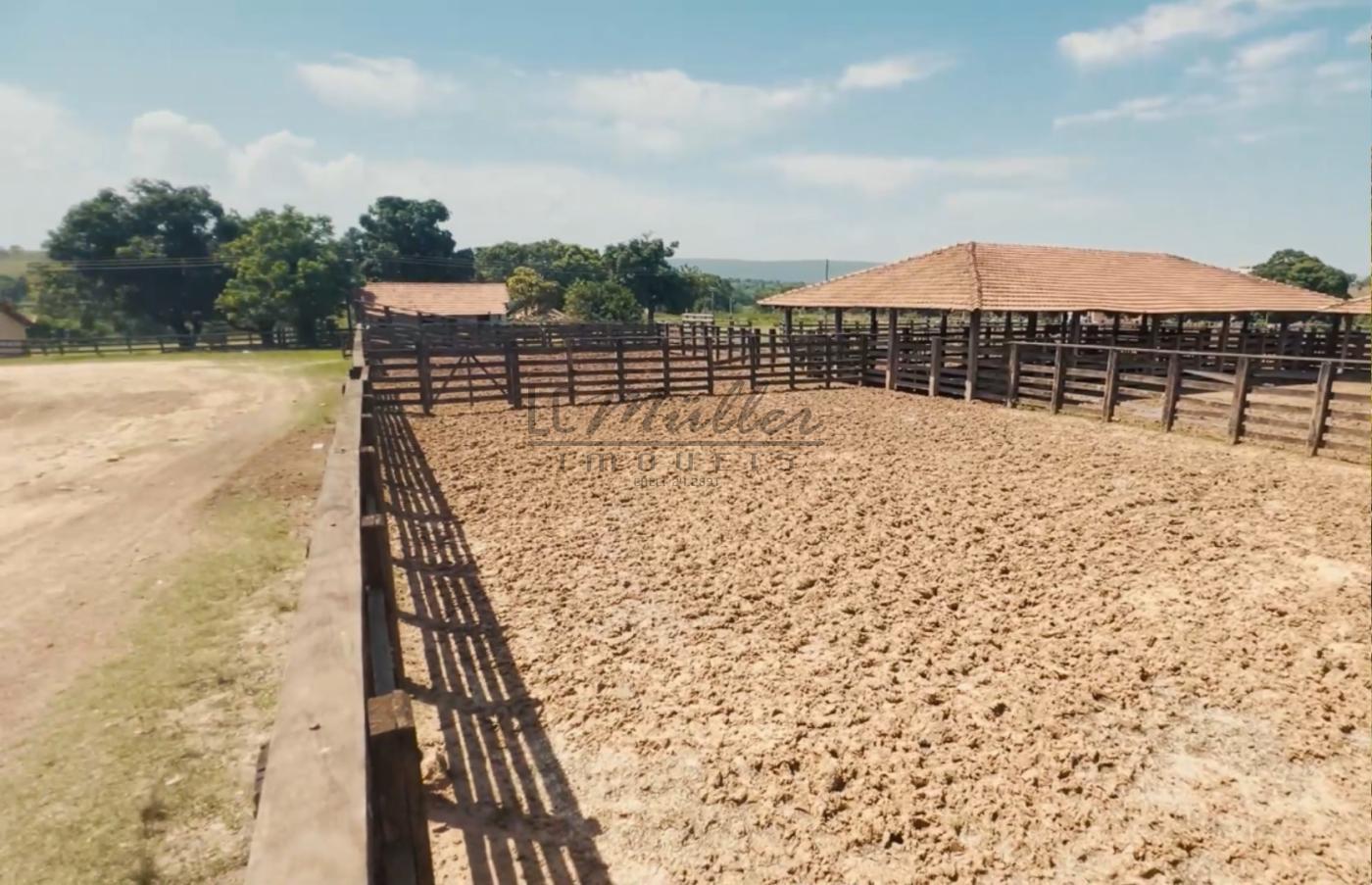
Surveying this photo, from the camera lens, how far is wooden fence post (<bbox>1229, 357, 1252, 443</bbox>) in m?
9.94

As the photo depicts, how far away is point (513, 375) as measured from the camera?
14258mm

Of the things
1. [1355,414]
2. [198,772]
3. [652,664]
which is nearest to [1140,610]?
[652,664]

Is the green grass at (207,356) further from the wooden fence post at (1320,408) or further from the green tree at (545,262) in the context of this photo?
the green tree at (545,262)

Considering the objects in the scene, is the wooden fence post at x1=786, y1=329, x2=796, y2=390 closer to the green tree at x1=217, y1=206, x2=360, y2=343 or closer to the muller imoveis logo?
the muller imoveis logo

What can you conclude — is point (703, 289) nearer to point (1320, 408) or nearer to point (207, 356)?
point (207, 356)

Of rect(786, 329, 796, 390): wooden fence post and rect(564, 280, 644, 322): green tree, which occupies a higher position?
rect(564, 280, 644, 322): green tree

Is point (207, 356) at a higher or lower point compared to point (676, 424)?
higher

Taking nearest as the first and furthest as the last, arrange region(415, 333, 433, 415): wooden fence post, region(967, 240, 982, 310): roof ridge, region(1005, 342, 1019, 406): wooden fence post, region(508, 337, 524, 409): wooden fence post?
region(415, 333, 433, 415): wooden fence post
region(1005, 342, 1019, 406): wooden fence post
region(508, 337, 524, 409): wooden fence post
region(967, 240, 982, 310): roof ridge

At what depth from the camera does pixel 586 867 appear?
288 centimetres

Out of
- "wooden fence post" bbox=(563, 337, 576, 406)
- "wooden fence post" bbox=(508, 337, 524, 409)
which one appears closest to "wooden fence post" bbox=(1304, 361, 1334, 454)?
"wooden fence post" bbox=(563, 337, 576, 406)

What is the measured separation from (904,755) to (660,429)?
29.3 ft

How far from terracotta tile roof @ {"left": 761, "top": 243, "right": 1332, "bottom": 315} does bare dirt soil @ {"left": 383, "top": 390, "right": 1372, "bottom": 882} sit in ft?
33.5

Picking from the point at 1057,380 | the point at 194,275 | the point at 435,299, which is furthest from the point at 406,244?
the point at 1057,380

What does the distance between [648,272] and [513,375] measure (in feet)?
176
